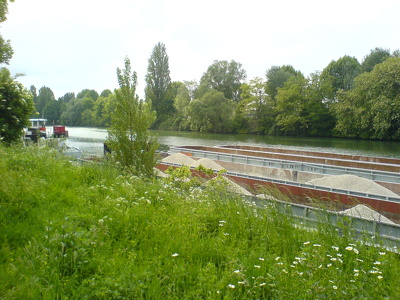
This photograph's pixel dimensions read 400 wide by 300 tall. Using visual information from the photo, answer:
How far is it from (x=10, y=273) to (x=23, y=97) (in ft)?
32.3

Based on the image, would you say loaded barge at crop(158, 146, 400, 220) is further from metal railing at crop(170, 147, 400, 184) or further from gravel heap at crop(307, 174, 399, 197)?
gravel heap at crop(307, 174, 399, 197)

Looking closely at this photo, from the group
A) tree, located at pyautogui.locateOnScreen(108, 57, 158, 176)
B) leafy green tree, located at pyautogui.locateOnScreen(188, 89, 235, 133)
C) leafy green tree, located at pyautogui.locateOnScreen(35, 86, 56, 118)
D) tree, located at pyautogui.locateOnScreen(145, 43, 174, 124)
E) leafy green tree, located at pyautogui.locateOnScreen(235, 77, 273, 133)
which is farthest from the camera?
leafy green tree, located at pyautogui.locateOnScreen(35, 86, 56, 118)

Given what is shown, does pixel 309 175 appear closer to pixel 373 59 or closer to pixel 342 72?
pixel 373 59

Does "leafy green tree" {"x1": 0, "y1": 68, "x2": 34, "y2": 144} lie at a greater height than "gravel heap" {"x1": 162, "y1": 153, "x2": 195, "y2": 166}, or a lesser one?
greater

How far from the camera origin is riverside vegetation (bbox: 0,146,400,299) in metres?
2.39

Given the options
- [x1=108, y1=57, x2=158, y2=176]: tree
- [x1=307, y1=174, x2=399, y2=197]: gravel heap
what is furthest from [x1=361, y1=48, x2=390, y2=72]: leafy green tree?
[x1=108, y1=57, x2=158, y2=176]: tree

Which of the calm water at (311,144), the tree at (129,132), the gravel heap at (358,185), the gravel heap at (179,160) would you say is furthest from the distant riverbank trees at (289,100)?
the gravel heap at (358,185)

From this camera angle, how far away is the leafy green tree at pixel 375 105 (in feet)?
112

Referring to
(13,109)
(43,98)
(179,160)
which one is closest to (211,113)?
(179,160)

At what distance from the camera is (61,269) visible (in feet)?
8.31

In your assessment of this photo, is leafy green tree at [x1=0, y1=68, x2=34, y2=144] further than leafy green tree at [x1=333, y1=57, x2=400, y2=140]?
No

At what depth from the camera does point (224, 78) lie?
206 ft

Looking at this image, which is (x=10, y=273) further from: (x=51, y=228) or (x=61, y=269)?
(x=51, y=228)

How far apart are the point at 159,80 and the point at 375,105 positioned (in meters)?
42.6
